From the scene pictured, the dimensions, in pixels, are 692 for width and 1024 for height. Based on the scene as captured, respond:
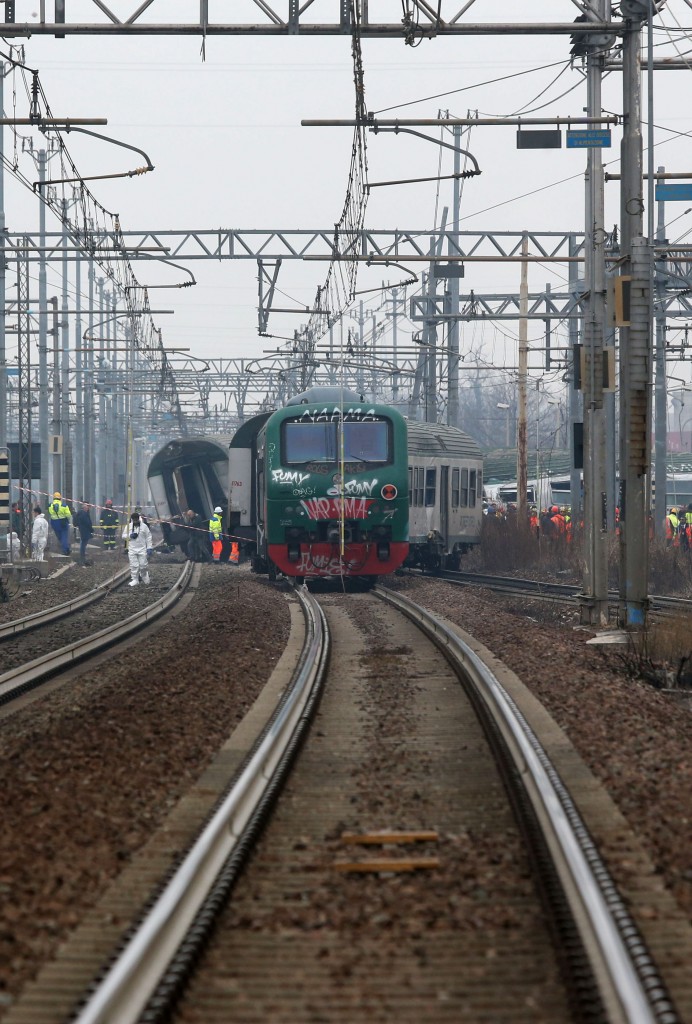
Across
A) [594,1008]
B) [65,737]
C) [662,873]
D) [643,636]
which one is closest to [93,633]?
[643,636]

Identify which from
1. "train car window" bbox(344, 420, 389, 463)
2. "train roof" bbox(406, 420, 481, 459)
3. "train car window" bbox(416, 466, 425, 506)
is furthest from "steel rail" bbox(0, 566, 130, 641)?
"train roof" bbox(406, 420, 481, 459)

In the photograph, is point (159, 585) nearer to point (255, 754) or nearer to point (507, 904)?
point (255, 754)

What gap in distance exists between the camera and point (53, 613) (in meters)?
21.7

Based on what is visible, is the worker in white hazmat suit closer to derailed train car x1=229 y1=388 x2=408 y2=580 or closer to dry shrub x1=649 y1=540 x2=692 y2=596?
derailed train car x1=229 y1=388 x2=408 y2=580

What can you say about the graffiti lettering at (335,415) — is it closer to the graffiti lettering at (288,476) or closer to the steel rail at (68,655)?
the graffiti lettering at (288,476)

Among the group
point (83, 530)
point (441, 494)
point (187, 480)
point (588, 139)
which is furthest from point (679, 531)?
point (588, 139)

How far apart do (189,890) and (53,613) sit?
56.0 ft

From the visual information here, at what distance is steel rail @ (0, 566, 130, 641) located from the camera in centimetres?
1892

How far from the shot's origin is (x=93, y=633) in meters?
18.5

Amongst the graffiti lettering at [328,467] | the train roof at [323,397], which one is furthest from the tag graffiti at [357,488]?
the train roof at [323,397]

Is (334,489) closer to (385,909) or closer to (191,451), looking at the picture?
(385,909)

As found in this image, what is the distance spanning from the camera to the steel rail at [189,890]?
13.0ft

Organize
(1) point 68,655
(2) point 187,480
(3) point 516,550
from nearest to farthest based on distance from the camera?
(1) point 68,655
(3) point 516,550
(2) point 187,480

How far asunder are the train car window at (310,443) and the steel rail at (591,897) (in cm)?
1380
